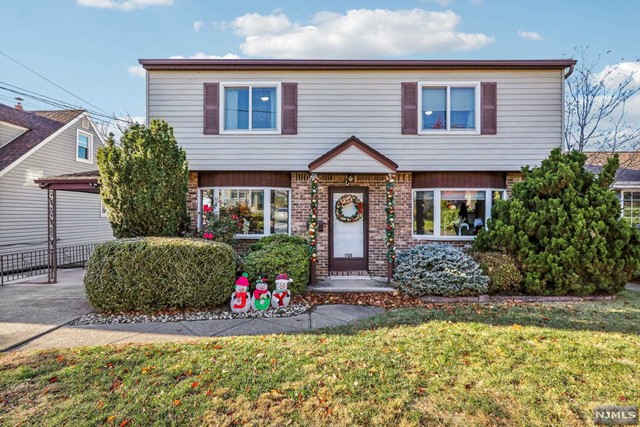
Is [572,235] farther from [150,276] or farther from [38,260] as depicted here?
[38,260]

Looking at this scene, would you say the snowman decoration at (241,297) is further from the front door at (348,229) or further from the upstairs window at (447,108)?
the upstairs window at (447,108)

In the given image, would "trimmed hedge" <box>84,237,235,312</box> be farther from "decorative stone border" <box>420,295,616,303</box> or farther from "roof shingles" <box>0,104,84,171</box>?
"roof shingles" <box>0,104,84,171</box>

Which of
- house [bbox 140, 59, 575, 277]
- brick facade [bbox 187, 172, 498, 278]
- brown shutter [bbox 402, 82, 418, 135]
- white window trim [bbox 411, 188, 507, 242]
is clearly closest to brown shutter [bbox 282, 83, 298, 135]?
house [bbox 140, 59, 575, 277]

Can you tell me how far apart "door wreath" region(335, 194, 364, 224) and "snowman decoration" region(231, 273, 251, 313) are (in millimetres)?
3651

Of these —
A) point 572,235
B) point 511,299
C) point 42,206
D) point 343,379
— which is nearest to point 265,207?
point 343,379

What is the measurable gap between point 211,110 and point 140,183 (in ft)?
9.77

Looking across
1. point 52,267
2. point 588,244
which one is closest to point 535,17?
point 588,244

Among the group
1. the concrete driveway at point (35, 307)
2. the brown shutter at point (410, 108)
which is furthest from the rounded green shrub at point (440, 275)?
the concrete driveway at point (35, 307)

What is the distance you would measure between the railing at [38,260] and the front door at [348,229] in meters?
8.55

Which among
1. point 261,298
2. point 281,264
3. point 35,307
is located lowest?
point 35,307

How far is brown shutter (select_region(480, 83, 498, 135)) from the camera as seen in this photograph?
881cm

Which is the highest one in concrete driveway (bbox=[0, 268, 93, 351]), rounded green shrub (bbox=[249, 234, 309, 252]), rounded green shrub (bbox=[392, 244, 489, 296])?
rounded green shrub (bbox=[249, 234, 309, 252])

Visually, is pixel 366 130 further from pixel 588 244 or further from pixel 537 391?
pixel 537 391

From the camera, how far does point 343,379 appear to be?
3539 millimetres
